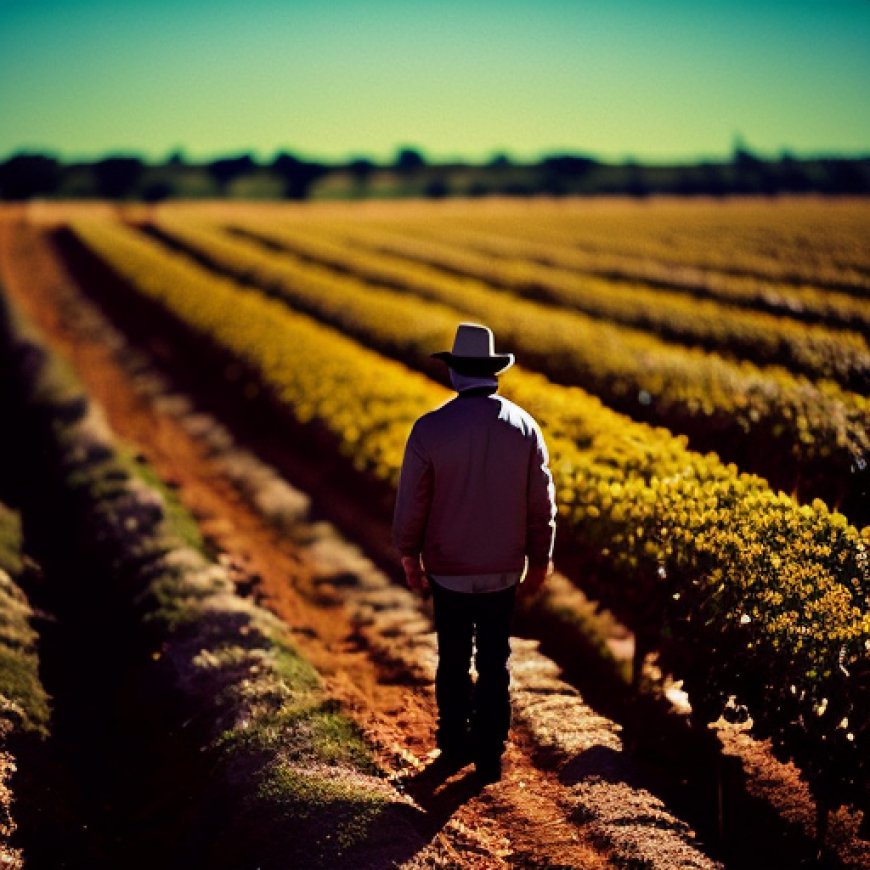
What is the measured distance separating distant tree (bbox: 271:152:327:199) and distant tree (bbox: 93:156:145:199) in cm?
1798

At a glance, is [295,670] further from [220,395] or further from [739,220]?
[739,220]

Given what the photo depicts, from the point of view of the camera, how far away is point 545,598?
7531 millimetres

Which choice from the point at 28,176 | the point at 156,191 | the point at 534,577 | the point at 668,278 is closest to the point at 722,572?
the point at 534,577

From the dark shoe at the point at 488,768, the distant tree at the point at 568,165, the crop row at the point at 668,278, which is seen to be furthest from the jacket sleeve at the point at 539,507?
the distant tree at the point at 568,165

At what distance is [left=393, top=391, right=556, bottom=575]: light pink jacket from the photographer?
4227 millimetres

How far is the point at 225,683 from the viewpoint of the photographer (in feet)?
19.3

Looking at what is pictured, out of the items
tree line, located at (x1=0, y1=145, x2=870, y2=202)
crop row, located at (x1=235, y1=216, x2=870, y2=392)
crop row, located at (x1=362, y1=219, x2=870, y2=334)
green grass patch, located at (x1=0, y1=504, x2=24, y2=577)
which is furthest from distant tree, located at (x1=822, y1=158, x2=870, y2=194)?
green grass patch, located at (x1=0, y1=504, x2=24, y2=577)

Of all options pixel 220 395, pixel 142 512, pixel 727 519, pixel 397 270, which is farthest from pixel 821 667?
pixel 397 270

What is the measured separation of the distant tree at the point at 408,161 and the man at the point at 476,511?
115989mm

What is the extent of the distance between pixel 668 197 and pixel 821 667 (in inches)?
3904

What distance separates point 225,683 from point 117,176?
330 feet

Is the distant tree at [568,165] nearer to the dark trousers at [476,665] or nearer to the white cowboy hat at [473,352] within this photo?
the white cowboy hat at [473,352]

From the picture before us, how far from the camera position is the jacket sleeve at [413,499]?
4242 mm

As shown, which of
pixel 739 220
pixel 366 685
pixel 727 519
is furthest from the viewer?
pixel 739 220
